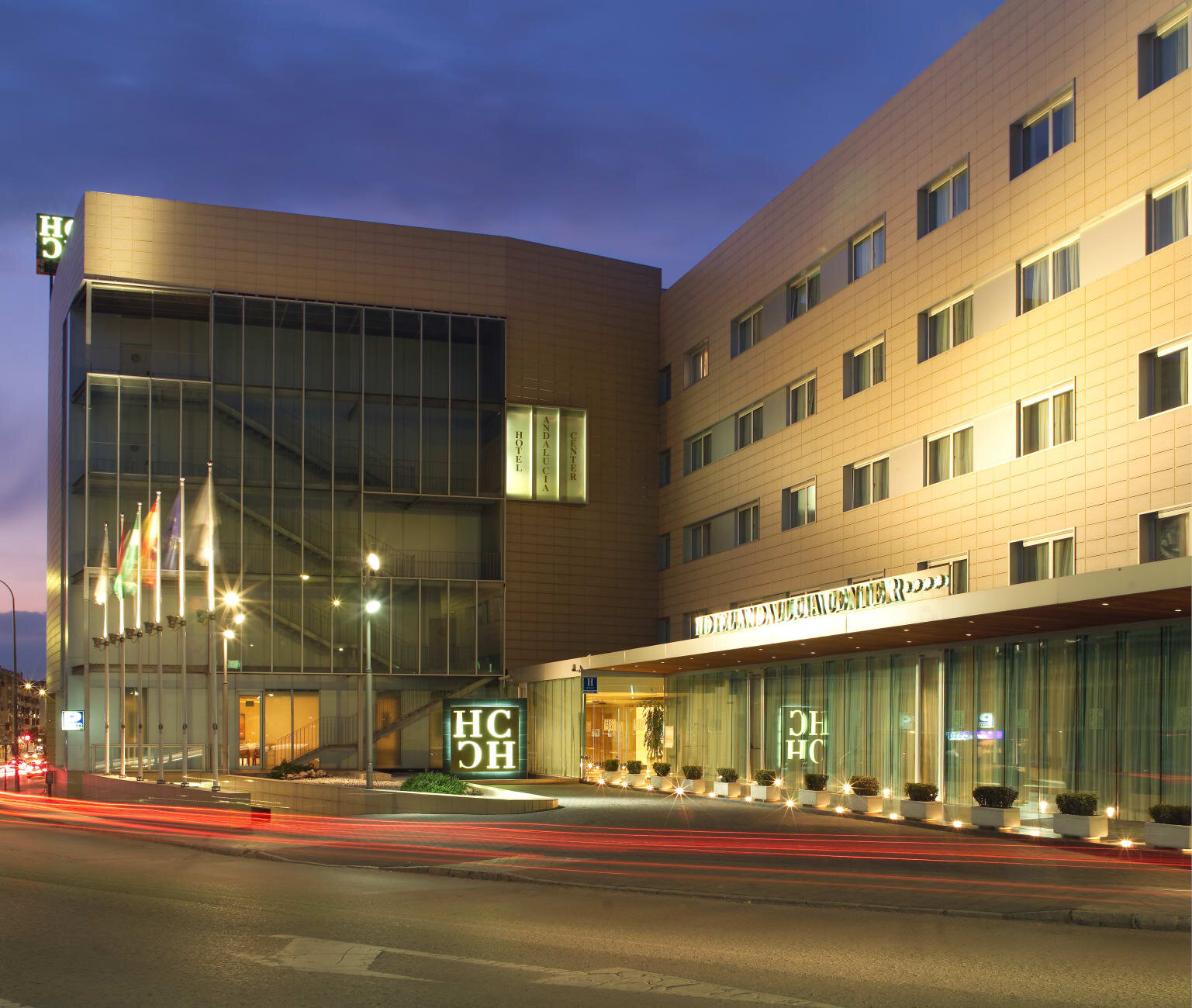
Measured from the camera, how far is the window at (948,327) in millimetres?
34094

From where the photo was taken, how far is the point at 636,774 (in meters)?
42.8

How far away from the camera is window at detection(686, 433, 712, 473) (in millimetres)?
51500

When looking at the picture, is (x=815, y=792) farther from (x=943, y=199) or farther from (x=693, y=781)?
(x=943, y=199)

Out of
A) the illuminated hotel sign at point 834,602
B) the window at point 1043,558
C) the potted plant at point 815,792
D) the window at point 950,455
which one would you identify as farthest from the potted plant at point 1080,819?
the window at point 950,455

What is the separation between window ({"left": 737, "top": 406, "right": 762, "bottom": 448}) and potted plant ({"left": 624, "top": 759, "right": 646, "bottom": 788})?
1196cm

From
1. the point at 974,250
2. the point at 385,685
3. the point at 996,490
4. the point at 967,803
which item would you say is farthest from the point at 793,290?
the point at 385,685

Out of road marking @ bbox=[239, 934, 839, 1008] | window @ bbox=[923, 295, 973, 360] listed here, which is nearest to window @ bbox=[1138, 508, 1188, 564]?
window @ bbox=[923, 295, 973, 360]

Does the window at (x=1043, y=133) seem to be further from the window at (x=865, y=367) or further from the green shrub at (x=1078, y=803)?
the green shrub at (x=1078, y=803)

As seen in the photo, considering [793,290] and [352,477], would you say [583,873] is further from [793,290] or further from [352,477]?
[352,477]

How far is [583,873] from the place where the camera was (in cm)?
1877

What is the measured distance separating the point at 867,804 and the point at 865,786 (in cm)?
41

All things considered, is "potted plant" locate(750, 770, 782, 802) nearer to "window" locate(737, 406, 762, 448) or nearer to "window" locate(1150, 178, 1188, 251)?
"window" locate(737, 406, 762, 448)

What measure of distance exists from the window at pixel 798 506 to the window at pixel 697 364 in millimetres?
9663

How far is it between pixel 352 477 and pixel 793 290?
68.2 ft
